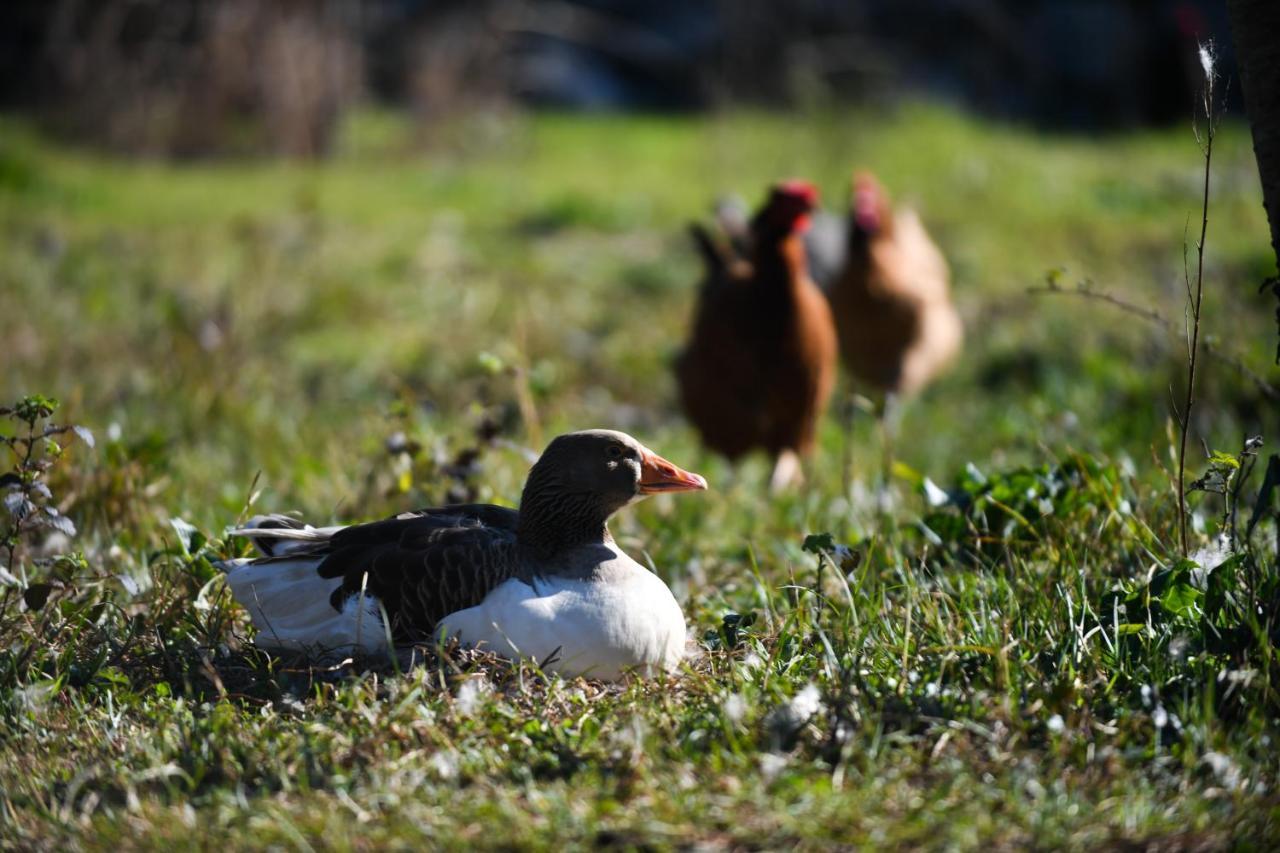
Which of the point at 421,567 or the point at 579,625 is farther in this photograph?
the point at 421,567

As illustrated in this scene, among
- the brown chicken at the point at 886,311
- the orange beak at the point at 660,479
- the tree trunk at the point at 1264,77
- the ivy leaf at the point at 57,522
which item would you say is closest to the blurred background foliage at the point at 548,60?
the brown chicken at the point at 886,311

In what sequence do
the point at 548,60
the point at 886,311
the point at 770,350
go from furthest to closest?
the point at 548,60 < the point at 886,311 < the point at 770,350

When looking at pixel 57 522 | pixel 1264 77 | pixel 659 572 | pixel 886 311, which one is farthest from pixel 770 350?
pixel 57 522

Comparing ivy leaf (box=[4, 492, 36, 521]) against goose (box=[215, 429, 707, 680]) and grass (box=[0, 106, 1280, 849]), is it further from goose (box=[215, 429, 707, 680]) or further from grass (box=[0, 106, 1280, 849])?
goose (box=[215, 429, 707, 680])

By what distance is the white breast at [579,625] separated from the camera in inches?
114

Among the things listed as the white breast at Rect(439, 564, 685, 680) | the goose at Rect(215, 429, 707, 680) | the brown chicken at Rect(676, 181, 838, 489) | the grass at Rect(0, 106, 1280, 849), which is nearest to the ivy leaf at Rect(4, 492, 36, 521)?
the grass at Rect(0, 106, 1280, 849)

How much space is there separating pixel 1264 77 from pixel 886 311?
4281 millimetres

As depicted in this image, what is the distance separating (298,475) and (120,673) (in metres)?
1.62

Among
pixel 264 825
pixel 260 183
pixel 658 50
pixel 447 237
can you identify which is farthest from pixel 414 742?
pixel 658 50

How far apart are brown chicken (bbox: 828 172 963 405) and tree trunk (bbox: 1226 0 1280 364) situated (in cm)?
414

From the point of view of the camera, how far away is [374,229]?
31.4 ft

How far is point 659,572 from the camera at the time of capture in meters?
3.91

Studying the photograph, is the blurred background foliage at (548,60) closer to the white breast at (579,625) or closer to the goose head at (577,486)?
the goose head at (577,486)

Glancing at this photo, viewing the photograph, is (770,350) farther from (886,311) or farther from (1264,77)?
(1264,77)
